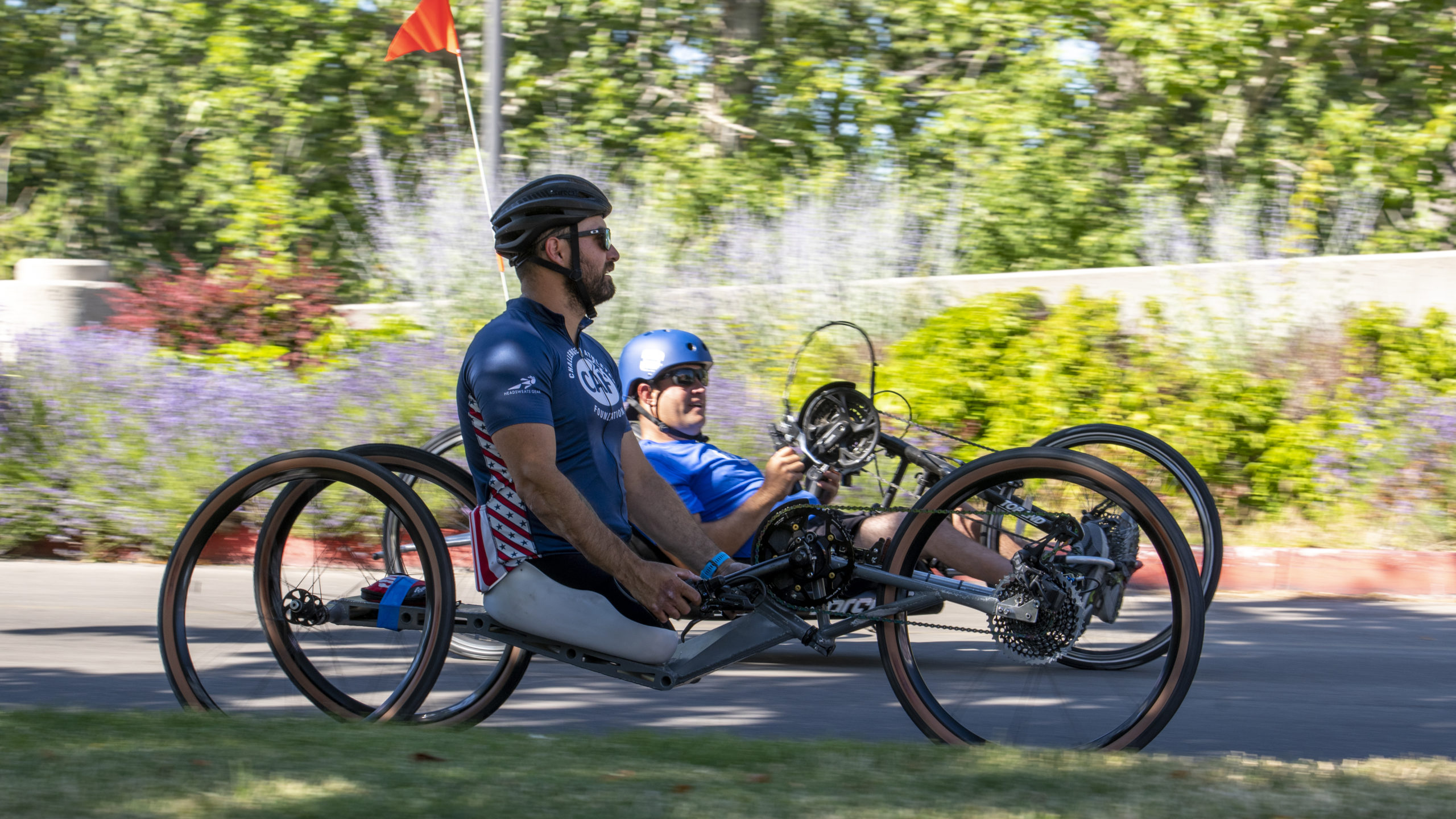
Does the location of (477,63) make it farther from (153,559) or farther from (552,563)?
(552,563)

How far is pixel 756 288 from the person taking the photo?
1052 centimetres

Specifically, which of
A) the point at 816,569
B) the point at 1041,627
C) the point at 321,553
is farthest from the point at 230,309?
the point at 1041,627

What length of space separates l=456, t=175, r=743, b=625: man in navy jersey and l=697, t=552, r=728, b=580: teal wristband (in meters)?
0.02

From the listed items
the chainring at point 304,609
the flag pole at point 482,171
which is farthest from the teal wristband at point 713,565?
the flag pole at point 482,171

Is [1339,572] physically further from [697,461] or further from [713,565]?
[713,565]

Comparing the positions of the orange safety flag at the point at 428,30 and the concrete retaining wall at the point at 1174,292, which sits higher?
the orange safety flag at the point at 428,30

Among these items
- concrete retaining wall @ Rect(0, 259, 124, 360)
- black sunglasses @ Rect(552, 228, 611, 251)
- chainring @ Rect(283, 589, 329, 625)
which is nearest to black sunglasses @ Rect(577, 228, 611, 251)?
black sunglasses @ Rect(552, 228, 611, 251)

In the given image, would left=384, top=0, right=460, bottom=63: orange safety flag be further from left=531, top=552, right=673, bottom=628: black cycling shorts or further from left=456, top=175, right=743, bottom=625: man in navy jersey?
left=531, top=552, right=673, bottom=628: black cycling shorts

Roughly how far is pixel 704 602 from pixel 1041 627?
96cm

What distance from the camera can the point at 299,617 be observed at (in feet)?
13.6

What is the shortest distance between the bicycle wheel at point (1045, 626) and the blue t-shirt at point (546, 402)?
0.88 metres

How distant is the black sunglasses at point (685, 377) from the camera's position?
555 centimetres

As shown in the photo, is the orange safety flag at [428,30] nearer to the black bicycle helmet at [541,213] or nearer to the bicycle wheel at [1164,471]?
the bicycle wheel at [1164,471]

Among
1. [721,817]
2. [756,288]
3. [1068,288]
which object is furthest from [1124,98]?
[721,817]
